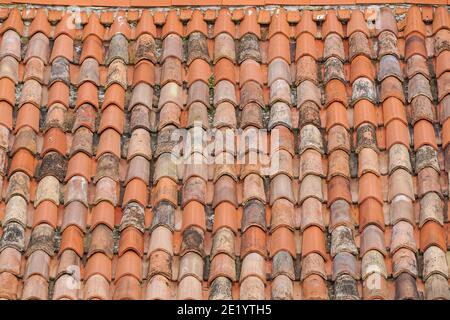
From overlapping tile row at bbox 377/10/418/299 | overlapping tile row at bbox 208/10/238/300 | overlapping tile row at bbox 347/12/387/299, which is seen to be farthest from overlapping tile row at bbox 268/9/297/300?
overlapping tile row at bbox 377/10/418/299

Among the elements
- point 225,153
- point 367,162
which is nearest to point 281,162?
point 225,153

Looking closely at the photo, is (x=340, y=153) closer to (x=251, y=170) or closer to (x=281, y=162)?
(x=281, y=162)

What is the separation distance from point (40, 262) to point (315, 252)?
6.54 ft

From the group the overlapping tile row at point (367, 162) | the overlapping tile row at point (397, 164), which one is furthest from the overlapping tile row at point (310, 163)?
the overlapping tile row at point (397, 164)

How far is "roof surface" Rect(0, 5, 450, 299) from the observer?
1007 cm

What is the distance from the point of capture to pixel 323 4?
38.3 feet

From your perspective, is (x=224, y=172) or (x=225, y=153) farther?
(x=225, y=153)

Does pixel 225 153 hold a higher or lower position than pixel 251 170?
higher

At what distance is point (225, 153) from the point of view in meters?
10.7

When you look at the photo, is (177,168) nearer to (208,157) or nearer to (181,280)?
(208,157)

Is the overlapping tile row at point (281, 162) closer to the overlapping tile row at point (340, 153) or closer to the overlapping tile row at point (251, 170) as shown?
the overlapping tile row at point (251, 170)

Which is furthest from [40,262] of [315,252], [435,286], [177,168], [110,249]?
[435,286]

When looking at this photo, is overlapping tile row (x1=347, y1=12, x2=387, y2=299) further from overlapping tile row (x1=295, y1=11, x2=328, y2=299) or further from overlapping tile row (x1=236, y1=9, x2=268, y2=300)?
overlapping tile row (x1=236, y1=9, x2=268, y2=300)

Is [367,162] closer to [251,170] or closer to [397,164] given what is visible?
[397,164]
